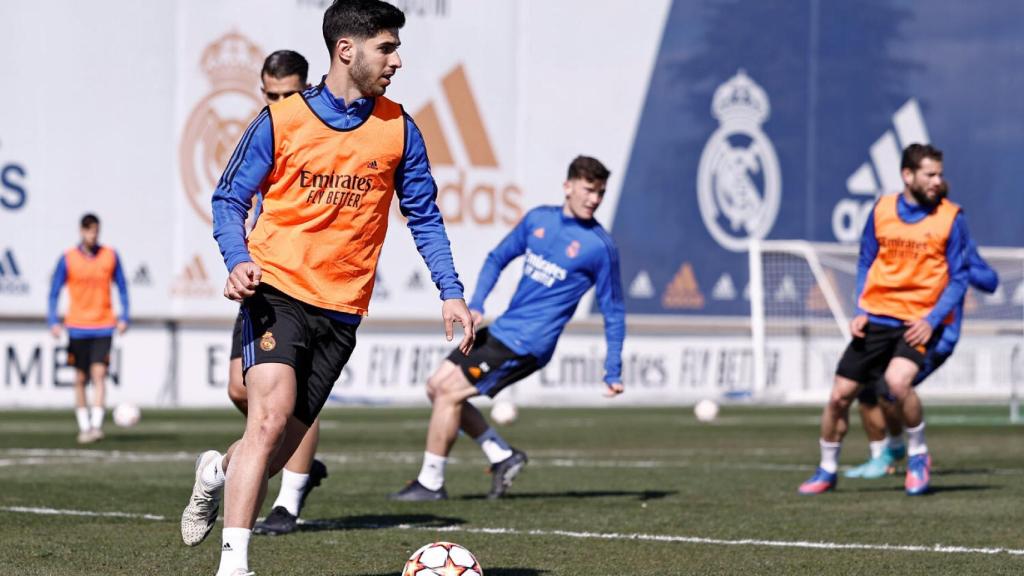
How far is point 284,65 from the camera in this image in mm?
8562

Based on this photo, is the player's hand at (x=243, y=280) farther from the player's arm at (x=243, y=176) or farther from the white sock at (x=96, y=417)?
the white sock at (x=96, y=417)

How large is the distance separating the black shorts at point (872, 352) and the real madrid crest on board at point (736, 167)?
1699 centimetres

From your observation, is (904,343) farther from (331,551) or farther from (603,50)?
(603,50)

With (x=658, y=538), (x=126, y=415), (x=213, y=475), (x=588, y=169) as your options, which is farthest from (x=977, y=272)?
(x=126, y=415)

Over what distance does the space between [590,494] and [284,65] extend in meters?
3.68

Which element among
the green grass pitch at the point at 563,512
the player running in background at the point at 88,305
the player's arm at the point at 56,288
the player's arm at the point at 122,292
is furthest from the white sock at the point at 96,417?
the player's arm at the point at 56,288

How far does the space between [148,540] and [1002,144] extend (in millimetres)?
25297

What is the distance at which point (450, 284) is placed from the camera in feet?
21.1

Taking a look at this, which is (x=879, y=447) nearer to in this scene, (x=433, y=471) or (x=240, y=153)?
(x=433, y=471)

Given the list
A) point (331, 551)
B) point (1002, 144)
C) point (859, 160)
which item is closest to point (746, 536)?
point (331, 551)

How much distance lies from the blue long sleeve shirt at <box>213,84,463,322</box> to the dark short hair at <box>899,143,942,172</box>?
4986mm

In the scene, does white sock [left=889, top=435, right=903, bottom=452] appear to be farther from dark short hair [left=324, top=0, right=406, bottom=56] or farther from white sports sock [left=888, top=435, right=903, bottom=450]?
dark short hair [left=324, top=0, right=406, bottom=56]

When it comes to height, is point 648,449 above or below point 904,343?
below

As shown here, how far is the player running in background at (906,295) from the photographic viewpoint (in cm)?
1084
